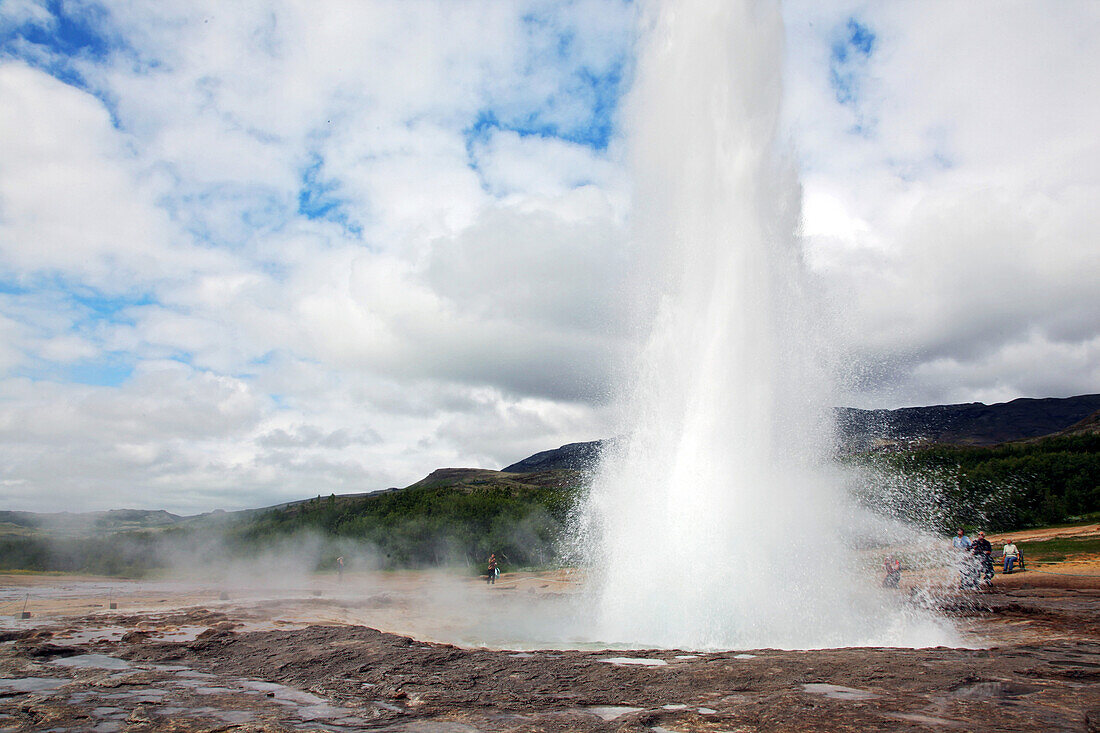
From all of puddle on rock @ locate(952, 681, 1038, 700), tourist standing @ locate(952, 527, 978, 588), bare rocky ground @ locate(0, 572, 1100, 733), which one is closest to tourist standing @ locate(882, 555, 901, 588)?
tourist standing @ locate(952, 527, 978, 588)

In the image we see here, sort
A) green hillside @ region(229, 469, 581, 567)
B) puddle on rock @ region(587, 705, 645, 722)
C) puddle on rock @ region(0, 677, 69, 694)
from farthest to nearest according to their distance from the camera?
green hillside @ region(229, 469, 581, 567) < puddle on rock @ region(0, 677, 69, 694) < puddle on rock @ region(587, 705, 645, 722)

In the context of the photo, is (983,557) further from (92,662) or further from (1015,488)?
(1015,488)

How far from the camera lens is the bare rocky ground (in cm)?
658

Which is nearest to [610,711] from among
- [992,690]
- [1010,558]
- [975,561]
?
[992,690]

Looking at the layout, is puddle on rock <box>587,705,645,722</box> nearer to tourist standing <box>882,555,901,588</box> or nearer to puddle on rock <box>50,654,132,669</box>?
puddle on rock <box>50,654,132,669</box>

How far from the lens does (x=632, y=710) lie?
7.13 metres

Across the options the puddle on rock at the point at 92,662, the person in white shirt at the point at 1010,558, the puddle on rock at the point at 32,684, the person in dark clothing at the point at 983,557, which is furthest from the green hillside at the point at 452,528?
the puddle on rock at the point at 32,684

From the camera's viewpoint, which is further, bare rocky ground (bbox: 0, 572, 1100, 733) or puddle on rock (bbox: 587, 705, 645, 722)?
puddle on rock (bbox: 587, 705, 645, 722)

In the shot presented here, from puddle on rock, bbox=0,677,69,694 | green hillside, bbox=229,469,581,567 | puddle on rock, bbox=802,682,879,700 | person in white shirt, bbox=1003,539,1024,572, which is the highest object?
green hillside, bbox=229,469,581,567

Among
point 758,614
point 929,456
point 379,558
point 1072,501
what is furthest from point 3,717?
point 929,456

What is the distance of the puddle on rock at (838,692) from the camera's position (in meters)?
7.10

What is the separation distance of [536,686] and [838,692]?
373 centimetres

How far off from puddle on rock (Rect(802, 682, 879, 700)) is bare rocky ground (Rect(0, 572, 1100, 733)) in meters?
0.02

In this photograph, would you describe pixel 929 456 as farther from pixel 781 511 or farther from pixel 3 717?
pixel 3 717
